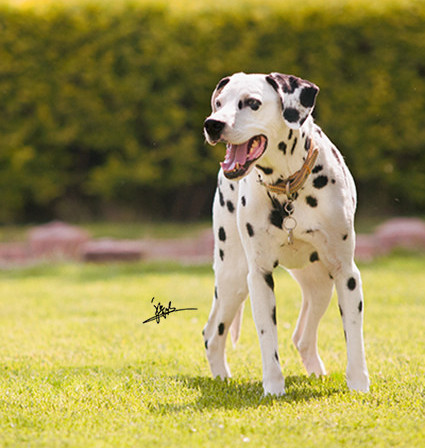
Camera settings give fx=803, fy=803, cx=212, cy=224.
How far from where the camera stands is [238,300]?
200 inches

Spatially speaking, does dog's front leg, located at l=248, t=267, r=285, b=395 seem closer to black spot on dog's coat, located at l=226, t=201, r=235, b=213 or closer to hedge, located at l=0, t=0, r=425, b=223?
black spot on dog's coat, located at l=226, t=201, r=235, b=213

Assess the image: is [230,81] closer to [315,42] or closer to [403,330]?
[403,330]

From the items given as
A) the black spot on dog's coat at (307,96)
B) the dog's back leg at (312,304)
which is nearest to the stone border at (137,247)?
the dog's back leg at (312,304)

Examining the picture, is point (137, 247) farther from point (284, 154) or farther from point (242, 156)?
point (242, 156)

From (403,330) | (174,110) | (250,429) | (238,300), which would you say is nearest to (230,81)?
(238,300)

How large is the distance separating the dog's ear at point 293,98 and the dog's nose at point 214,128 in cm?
40

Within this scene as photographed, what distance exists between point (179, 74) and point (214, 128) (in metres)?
8.76

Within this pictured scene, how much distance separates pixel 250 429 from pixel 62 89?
9.56m

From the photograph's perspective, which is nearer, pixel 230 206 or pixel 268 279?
pixel 268 279

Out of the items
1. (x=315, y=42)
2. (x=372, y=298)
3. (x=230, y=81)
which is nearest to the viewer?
(x=230, y=81)

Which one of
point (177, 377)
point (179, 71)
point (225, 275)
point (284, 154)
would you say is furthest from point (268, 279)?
point (179, 71)

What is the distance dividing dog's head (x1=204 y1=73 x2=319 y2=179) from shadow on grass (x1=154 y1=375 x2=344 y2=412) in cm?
128

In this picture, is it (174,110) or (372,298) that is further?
(174,110)

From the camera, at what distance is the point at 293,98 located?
422cm
